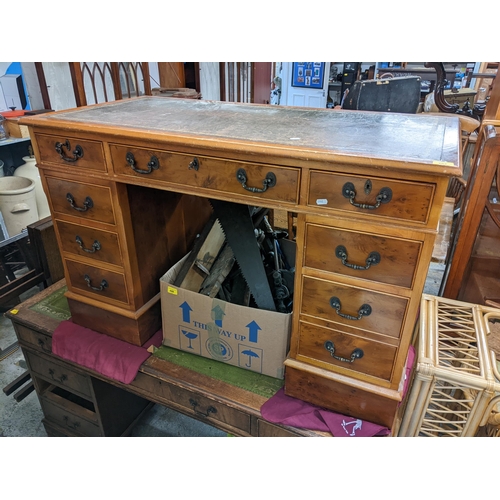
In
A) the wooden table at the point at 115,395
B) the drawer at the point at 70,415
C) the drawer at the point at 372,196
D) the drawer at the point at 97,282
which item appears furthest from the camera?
the drawer at the point at 70,415

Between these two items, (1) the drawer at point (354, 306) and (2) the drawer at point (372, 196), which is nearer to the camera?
(2) the drawer at point (372, 196)

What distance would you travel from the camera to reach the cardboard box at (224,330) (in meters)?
1.33

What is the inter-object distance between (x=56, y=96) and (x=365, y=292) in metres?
3.14

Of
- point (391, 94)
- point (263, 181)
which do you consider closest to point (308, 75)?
point (391, 94)

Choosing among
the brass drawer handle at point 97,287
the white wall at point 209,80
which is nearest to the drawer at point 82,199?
the brass drawer handle at point 97,287

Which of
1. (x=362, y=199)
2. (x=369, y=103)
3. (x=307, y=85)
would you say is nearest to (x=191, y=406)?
(x=362, y=199)

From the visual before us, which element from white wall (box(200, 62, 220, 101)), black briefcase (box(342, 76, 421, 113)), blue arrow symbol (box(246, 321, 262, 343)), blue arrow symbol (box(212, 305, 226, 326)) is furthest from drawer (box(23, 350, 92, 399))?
white wall (box(200, 62, 220, 101))

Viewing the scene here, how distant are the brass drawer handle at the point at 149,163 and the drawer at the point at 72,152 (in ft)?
0.36

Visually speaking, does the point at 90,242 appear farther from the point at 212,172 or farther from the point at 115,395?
the point at 115,395

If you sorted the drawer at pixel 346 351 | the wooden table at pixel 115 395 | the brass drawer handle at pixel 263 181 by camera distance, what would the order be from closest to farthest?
the brass drawer handle at pixel 263 181 < the drawer at pixel 346 351 < the wooden table at pixel 115 395

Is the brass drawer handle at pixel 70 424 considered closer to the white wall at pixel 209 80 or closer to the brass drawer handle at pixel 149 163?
the brass drawer handle at pixel 149 163

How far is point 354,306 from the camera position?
1109 mm

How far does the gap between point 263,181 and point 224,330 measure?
2.02 feet

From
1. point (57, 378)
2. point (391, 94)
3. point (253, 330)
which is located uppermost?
point (391, 94)
